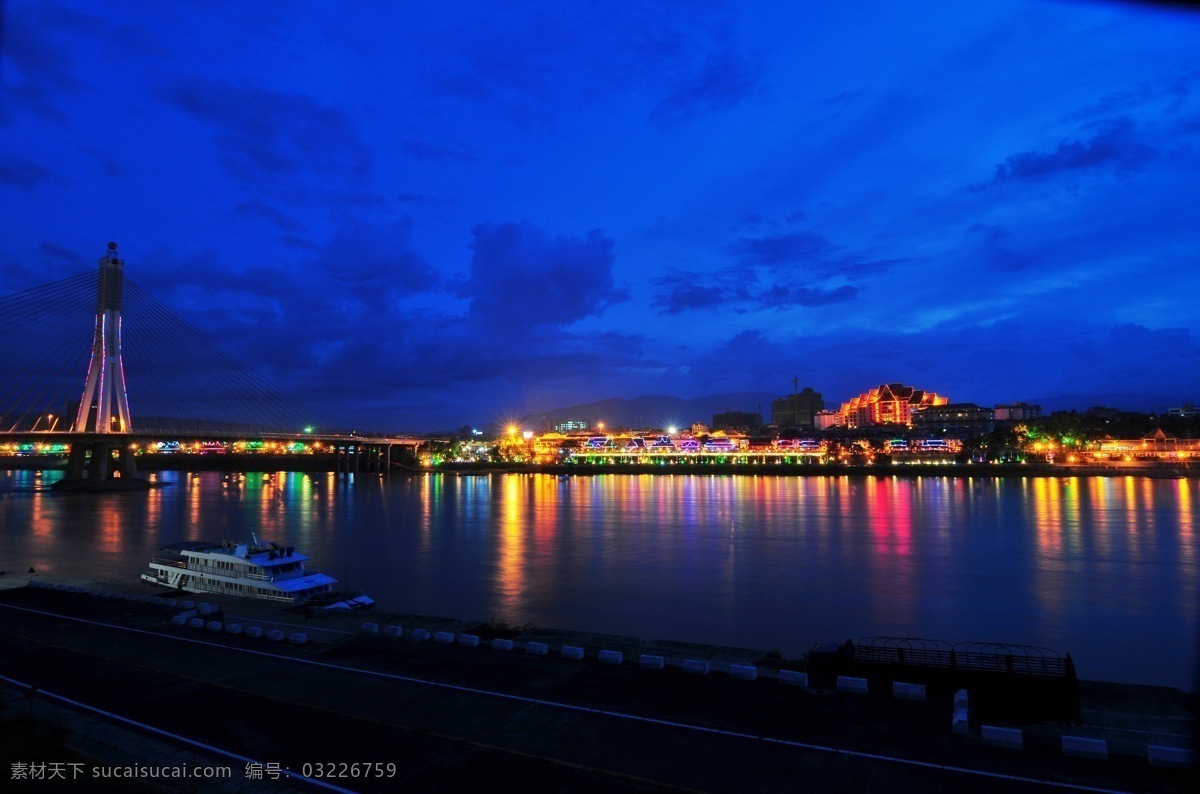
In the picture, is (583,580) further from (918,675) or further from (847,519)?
(847,519)

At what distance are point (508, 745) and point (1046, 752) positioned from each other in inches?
191

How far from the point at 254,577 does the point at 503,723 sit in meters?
13.1

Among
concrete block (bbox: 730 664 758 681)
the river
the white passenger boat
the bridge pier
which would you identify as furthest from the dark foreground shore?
the bridge pier

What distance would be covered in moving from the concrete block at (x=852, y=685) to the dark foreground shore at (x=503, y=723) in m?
0.11

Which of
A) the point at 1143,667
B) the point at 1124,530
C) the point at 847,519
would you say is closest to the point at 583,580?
the point at 1143,667

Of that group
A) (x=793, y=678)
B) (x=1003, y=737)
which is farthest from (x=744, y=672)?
(x=1003, y=737)

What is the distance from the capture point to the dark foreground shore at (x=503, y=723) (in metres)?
5.81

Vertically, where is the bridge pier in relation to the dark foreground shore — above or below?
above

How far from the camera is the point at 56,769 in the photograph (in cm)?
575

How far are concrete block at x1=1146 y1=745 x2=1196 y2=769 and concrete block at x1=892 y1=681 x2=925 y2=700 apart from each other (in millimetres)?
2082

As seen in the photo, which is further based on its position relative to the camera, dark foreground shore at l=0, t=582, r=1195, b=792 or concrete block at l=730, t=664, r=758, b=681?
concrete block at l=730, t=664, r=758, b=681

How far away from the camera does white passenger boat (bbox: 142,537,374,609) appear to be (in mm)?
16875

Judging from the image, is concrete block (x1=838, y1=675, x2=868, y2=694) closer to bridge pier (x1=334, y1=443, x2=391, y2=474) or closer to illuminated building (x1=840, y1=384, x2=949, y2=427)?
bridge pier (x1=334, y1=443, x2=391, y2=474)

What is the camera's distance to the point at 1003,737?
6301mm
